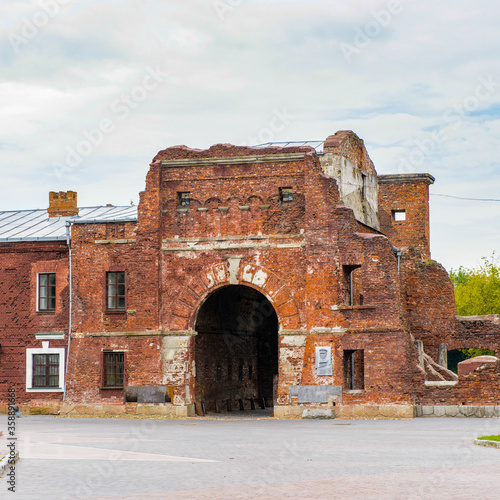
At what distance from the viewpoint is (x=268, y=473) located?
46.2 feet

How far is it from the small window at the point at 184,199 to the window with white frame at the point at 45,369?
23.4ft

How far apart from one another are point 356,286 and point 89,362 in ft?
32.9

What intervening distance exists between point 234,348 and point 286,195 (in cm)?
885

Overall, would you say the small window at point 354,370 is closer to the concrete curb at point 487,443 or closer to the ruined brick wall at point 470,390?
the ruined brick wall at point 470,390

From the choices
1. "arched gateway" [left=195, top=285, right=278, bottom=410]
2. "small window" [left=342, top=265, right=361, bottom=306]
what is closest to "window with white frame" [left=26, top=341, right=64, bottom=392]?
"arched gateway" [left=195, top=285, right=278, bottom=410]

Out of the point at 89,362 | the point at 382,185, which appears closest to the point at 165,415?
the point at 89,362

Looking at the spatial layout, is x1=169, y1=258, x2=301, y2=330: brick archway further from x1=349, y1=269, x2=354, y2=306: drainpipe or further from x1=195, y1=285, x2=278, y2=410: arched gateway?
x1=349, y1=269, x2=354, y2=306: drainpipe

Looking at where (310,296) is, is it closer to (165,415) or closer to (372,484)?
(165,415)

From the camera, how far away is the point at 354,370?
33.2 metres

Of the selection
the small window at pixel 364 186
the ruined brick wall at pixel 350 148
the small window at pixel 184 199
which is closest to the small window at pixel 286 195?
the ruined brick wall at pixel 350 148

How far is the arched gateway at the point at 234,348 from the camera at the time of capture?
34.5 meters

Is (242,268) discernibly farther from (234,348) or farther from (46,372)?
(46,372)

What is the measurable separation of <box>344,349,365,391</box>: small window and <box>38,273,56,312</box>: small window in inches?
452

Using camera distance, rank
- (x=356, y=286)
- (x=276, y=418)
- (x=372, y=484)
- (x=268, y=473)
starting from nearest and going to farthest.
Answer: (x=372, y=484)
(x=268, y=473)
(x=276, y=418)
(x=356, y=286)
